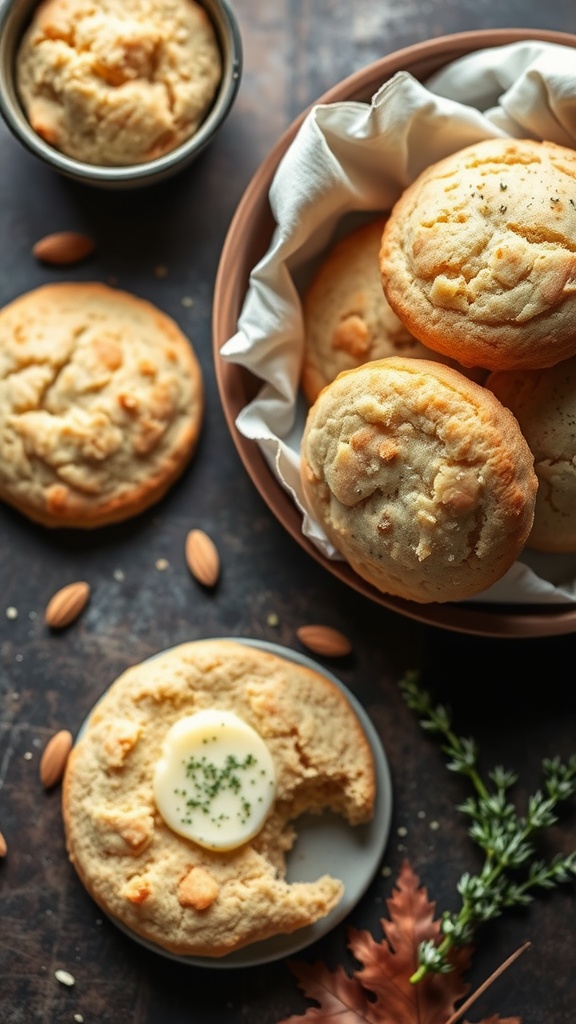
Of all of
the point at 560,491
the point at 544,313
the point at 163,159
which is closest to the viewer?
the point at 544,313

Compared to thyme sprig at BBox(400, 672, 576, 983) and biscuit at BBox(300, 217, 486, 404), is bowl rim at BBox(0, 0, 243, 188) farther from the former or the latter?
thyme sprig at BBox(400, 672, 576, 983)

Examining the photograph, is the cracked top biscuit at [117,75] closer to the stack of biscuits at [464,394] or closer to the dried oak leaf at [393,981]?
the stack of biscuits at [464,394]

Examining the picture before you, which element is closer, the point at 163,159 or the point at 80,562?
the point at 163,159

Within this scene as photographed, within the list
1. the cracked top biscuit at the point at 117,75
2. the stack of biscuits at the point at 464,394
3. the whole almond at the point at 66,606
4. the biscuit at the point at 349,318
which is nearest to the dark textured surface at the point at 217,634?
the whole almond at the point at 66,606

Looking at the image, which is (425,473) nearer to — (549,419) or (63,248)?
(549,419)

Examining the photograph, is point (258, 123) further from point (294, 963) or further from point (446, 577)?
point (294, 963)

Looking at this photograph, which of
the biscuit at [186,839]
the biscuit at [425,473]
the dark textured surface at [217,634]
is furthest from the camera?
the dark textured surface at [217,634]

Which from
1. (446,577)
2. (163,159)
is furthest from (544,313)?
(163,159)

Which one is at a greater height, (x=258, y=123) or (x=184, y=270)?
(x=258, y=123)
